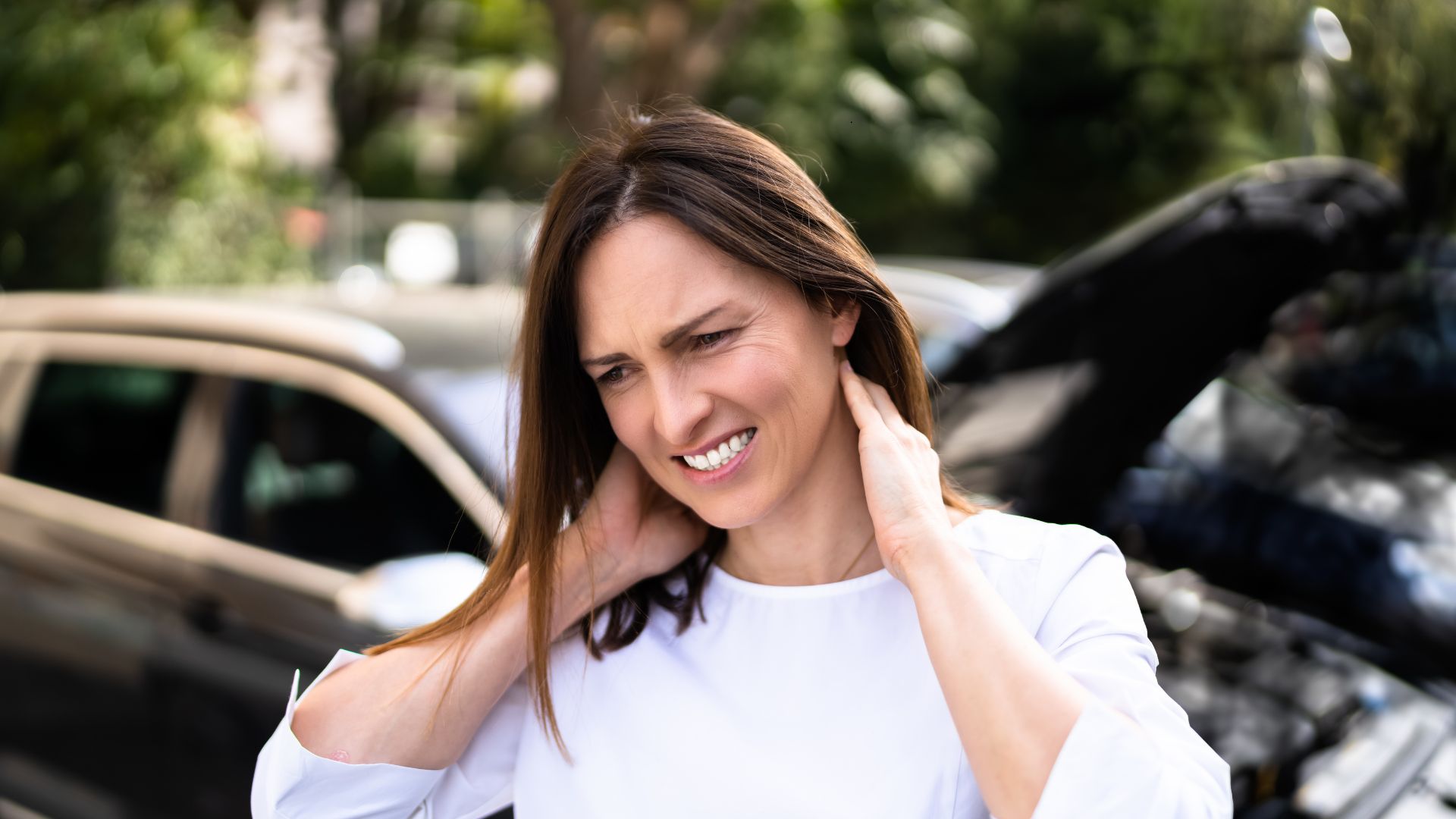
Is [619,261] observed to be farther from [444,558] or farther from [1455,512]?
[1455,512]

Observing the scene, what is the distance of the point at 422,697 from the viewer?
5.47 feet

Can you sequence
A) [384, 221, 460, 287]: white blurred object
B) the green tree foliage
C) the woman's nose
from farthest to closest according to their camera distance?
[384, 221, 460, 287]: white blurred object, the green tree foliage, the woman's nose

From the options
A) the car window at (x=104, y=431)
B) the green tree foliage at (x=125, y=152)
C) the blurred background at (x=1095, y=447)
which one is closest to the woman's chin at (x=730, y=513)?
the blurred background at (x=1095, y=447)

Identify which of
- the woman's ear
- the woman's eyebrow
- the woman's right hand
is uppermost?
the woman's eyebrow

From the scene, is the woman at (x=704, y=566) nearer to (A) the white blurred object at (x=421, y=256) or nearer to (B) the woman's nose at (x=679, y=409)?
(B) the woman's nose at (x=679, y=409)

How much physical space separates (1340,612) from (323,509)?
246cm

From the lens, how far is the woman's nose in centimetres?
155

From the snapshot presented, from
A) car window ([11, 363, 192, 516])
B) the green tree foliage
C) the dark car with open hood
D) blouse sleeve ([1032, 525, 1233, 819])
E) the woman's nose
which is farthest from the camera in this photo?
the green tree foliage

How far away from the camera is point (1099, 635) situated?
4.66ft

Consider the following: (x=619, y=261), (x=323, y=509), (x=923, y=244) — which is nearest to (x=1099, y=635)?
(x=619, y=261)

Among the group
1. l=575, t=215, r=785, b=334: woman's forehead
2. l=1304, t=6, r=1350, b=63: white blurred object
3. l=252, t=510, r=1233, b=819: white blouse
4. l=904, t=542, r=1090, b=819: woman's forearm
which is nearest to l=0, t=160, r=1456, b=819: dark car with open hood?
l=1304, t=6, r=1350, b=63: white blurred object

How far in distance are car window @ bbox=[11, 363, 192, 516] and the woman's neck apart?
2.25 m

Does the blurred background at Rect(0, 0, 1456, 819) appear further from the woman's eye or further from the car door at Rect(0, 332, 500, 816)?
the woman's eye

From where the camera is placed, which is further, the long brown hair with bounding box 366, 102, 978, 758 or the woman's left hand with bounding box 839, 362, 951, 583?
the long brown hair with bounding box 366, 102, 978, 758
